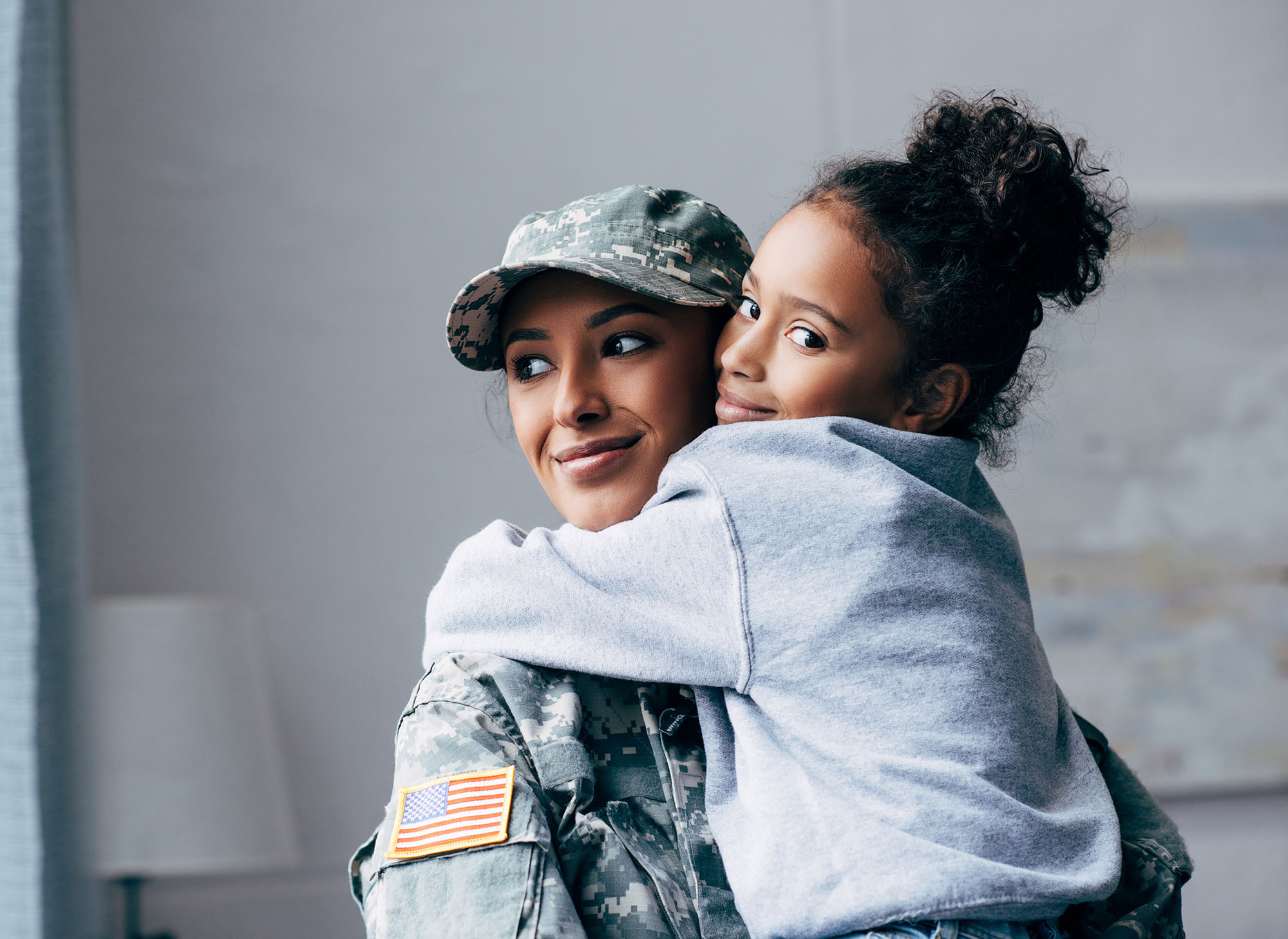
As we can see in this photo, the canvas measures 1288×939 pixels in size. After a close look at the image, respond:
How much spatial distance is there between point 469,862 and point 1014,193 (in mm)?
613

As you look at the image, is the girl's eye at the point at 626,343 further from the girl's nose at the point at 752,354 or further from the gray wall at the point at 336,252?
the gray wall at the point at 336,252

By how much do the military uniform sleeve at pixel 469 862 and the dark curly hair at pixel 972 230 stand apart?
16.9 inches

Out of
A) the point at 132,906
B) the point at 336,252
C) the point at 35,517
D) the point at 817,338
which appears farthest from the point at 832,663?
the point at 336,252

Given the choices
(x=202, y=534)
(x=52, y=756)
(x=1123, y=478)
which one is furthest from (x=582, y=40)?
(x=52, y=756)

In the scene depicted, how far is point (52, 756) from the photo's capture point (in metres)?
1.60

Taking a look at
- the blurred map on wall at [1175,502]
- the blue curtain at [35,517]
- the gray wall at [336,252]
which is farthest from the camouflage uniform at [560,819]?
the blurred map on wall at [1175,502]

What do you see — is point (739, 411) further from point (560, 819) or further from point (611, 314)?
point (560, 819)

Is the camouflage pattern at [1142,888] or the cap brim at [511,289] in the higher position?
the cap brim at [511,289]

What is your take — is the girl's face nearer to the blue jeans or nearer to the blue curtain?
the blue jeans

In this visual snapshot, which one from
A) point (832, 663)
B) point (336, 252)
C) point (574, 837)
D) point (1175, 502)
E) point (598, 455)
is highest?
point (336, 252)

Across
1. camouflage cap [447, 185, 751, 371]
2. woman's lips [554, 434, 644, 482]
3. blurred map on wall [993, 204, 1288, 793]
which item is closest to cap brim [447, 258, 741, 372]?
camouflage cap [447, 185, 751, 371]

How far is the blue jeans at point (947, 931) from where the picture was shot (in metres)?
0.68

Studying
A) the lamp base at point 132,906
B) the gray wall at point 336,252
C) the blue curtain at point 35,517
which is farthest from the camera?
the gray wall at point 336,252

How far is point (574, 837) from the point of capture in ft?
2.42
